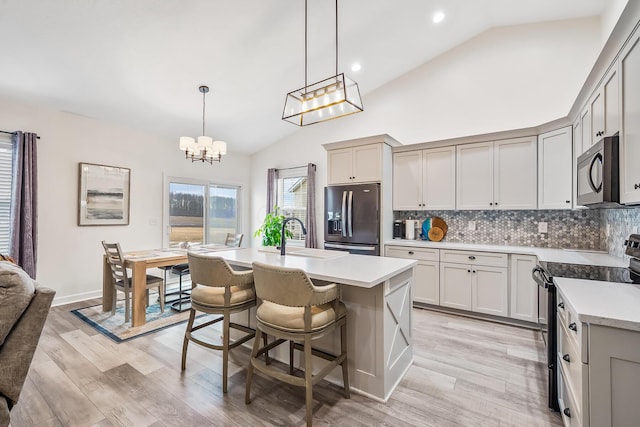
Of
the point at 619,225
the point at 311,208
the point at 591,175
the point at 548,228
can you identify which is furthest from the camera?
the point at 311,208

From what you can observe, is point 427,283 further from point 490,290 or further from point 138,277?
point 138,277

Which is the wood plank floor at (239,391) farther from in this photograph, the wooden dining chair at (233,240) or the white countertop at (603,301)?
the wooden dining chair at (233,240)

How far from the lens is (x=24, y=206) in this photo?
3529mm

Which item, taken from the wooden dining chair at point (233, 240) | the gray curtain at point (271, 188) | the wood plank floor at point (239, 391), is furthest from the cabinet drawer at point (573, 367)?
the gray curtain at point (271, 188)

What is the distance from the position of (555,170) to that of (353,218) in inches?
96.8

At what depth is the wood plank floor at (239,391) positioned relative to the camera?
1835 mm

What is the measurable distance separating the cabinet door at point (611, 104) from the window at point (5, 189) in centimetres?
597

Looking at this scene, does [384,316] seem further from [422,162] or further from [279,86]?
[279,86]

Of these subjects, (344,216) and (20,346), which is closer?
(20,346)

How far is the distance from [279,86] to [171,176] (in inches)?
98.6

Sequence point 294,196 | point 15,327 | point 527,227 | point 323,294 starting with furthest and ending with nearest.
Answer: point 294,196 → point 527,227 → point 323,294 → point 15,327

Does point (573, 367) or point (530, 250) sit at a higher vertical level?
point (530, 250)

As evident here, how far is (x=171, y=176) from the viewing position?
16.9 feet

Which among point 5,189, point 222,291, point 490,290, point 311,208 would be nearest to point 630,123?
point 490,290
